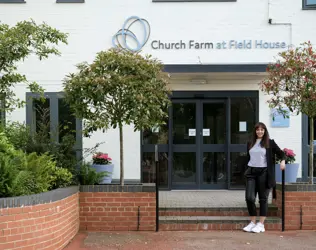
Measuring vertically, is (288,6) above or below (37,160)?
above

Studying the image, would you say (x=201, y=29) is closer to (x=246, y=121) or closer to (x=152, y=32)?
(x=152, y=32)

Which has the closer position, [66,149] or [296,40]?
[66,149]

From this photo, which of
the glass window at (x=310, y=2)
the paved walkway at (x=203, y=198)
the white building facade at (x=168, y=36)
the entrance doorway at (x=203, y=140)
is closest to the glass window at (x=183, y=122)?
the entrance doorway at (x=203, y=140)

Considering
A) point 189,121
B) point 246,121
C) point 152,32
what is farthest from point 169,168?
point 152,32

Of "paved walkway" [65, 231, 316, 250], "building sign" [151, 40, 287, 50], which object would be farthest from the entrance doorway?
"paved walkway" [65, 231, 316, 250]

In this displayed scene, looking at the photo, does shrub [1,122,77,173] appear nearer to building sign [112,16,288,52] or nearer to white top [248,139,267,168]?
white top [248,139,267,168]

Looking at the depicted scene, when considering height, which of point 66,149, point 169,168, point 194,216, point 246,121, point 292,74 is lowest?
point 194,216

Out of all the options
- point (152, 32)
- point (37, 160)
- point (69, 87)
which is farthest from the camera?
point (152, 32)

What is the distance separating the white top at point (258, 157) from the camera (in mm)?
6105

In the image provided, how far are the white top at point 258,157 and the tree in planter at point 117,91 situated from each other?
162 centimetres

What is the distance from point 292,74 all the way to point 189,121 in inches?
137

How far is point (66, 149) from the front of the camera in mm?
6523

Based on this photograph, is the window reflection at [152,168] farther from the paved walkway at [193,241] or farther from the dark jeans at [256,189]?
the dark jeans at [256,189]

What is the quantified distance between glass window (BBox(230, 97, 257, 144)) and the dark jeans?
3104 millimetres
